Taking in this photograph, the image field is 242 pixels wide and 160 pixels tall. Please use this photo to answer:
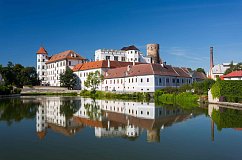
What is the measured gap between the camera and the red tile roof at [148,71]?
58312 millimetres

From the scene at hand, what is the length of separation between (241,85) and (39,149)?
97.8ft

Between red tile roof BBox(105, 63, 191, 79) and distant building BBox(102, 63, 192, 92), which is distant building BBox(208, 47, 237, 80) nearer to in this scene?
distant building BBox(102, 63, 192, 92)

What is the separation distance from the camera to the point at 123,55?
93250mm

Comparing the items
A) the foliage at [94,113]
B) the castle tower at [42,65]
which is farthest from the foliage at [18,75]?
the foliage at [94,113]

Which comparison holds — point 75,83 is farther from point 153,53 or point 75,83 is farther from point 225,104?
point 225,104

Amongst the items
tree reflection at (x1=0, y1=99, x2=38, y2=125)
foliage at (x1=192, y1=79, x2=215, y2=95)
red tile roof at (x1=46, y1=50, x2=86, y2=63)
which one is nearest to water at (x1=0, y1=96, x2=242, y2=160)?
tree reflection at (x1=0, y1=99, x2=38, y2=125)

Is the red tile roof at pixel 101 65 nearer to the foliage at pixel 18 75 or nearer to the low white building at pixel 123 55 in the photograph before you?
the low white building at pixel 123 55

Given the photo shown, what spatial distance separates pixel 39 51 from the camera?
4427 inches

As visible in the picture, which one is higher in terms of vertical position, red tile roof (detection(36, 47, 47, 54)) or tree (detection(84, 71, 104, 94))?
red tile roof (detection(36, 47, 47, 54))

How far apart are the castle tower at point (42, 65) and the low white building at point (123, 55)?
28347 millimetres

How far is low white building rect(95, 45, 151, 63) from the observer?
90125 mm

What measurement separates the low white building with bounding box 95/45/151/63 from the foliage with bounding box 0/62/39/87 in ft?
78.7

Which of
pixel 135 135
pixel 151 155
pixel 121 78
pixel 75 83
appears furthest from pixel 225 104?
pixel 75 83

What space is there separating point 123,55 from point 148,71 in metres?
36.0
